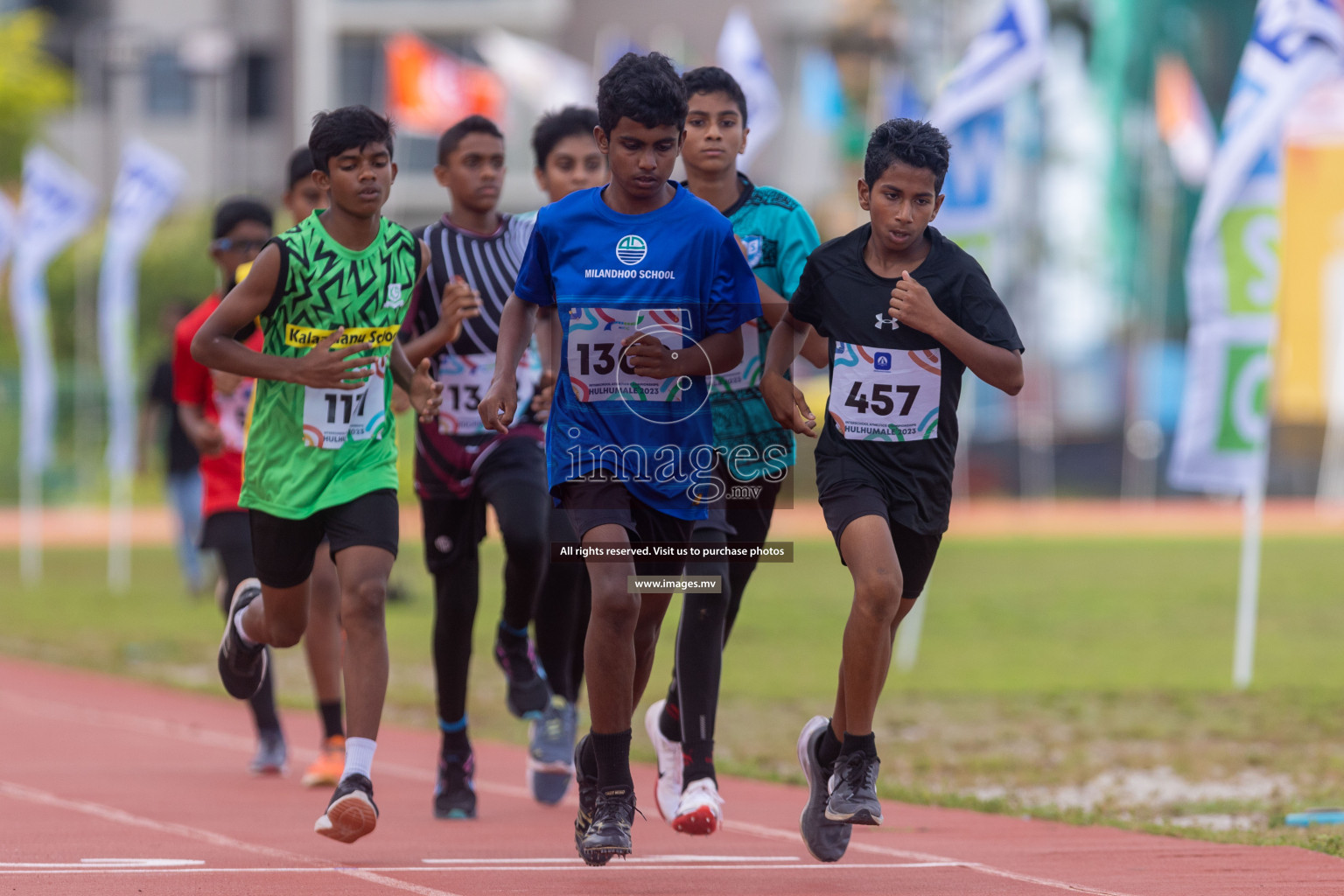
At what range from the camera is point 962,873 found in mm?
6082

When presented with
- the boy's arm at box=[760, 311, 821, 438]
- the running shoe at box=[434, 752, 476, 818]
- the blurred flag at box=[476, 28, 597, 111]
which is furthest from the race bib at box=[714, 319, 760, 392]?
the blurred flag at box=[476, 28, 597, 111]

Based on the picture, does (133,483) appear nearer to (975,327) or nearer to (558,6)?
(558,6)

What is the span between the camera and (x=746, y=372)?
654cm

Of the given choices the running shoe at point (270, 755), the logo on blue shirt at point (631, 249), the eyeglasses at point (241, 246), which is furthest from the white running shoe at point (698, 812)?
the eyeglasses at point (241, 246)

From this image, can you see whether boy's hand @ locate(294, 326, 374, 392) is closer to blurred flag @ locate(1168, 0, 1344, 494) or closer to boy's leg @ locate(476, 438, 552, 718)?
boy's leg @ locate(476, 438, 552, 718)

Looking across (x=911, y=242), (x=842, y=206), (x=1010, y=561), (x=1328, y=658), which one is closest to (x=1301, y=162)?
(x=1010, y=561)

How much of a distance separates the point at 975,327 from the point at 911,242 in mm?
351

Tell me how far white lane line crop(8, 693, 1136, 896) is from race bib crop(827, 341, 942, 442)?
4.90ft

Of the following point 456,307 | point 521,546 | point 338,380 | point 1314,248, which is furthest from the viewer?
point 1314,248

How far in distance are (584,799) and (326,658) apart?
2.50 metres

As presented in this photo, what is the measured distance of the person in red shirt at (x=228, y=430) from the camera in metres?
8.27

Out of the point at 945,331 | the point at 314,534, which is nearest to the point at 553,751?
the point at 314,534

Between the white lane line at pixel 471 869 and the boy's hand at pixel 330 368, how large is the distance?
1573 millimetres

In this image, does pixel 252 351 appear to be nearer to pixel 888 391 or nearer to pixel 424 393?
pixel 424 393
